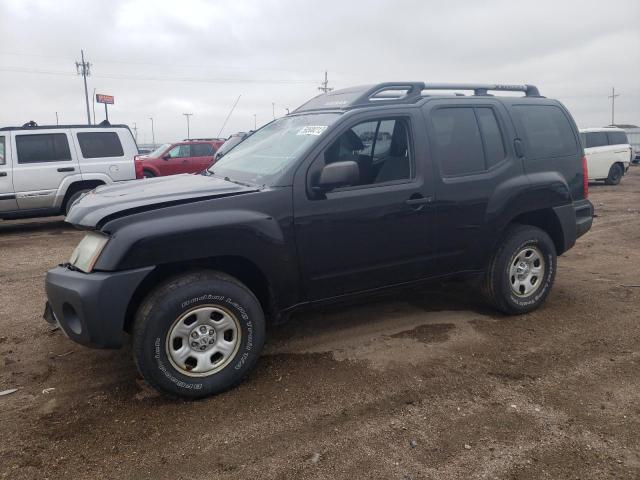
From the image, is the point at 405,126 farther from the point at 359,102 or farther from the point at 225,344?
the point at 225,344

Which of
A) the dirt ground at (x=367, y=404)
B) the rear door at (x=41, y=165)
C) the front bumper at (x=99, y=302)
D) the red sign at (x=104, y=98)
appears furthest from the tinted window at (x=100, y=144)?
the red sign at (x=104, y=98)

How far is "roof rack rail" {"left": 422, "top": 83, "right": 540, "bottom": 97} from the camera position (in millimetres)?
4492

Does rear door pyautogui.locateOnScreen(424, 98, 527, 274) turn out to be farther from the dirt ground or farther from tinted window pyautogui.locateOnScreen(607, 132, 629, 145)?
tinted window pyautogui.locateOnScreen(607, 132, 629, 145)

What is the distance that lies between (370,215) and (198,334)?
145cm

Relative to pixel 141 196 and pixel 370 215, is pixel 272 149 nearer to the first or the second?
pixel 370 215

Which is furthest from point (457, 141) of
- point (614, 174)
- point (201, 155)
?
point (614, 174)

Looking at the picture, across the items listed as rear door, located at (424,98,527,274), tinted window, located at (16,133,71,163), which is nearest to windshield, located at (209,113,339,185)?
rear door, located at (424,98,527,274)

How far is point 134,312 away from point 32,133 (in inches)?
312

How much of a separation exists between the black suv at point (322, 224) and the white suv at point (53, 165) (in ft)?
20.5

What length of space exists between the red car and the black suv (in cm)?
1170

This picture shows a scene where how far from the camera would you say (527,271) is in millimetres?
4688

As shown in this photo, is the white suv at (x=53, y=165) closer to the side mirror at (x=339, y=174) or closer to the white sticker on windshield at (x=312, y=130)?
the white sticker on windshield at (x=312, y=130)

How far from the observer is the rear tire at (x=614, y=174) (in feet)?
57.2

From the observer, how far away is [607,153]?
1712 cm
